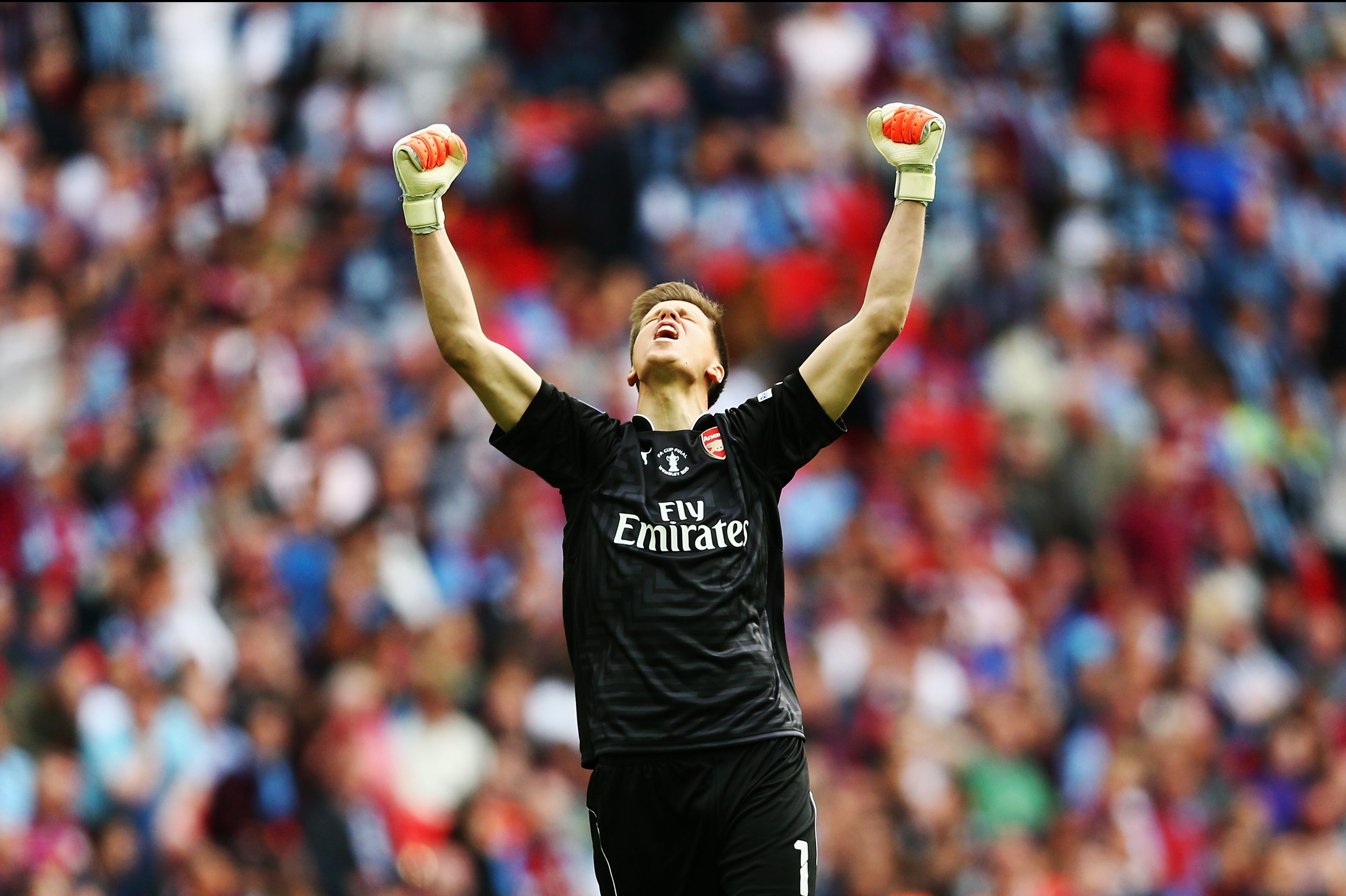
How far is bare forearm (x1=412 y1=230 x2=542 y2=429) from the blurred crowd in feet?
16.8

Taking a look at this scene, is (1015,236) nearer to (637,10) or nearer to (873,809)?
(637,10)

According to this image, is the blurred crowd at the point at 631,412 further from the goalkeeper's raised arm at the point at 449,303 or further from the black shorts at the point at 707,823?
the goalkeeper's raised arm at the point at 449,303

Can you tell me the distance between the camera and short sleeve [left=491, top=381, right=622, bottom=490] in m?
5.13

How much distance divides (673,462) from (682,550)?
292 millimetres

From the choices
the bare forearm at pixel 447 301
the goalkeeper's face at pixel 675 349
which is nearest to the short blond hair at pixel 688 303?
the goalkeeper's face at pixel 675 349

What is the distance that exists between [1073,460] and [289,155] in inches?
249

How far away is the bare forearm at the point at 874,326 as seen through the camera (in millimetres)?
5180

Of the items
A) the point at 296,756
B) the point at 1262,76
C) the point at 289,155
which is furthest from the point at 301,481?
the point at 1262,76

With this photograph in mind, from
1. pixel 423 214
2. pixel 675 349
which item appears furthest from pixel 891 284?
pixel 423 214

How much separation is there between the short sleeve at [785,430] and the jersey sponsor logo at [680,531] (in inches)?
9.8

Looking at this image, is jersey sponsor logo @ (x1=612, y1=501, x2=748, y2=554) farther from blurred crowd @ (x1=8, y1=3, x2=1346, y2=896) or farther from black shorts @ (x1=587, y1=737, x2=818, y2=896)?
blurred crowd @ (x1=8, y1=3, x2=1346, y2=896)

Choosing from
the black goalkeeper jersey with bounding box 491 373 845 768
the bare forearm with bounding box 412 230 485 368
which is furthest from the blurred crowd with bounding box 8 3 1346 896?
the bare forearm with bounding box 412 230 485 368

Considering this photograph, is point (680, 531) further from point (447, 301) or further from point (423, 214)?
point (423, 214)

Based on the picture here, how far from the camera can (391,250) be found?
13.4m
